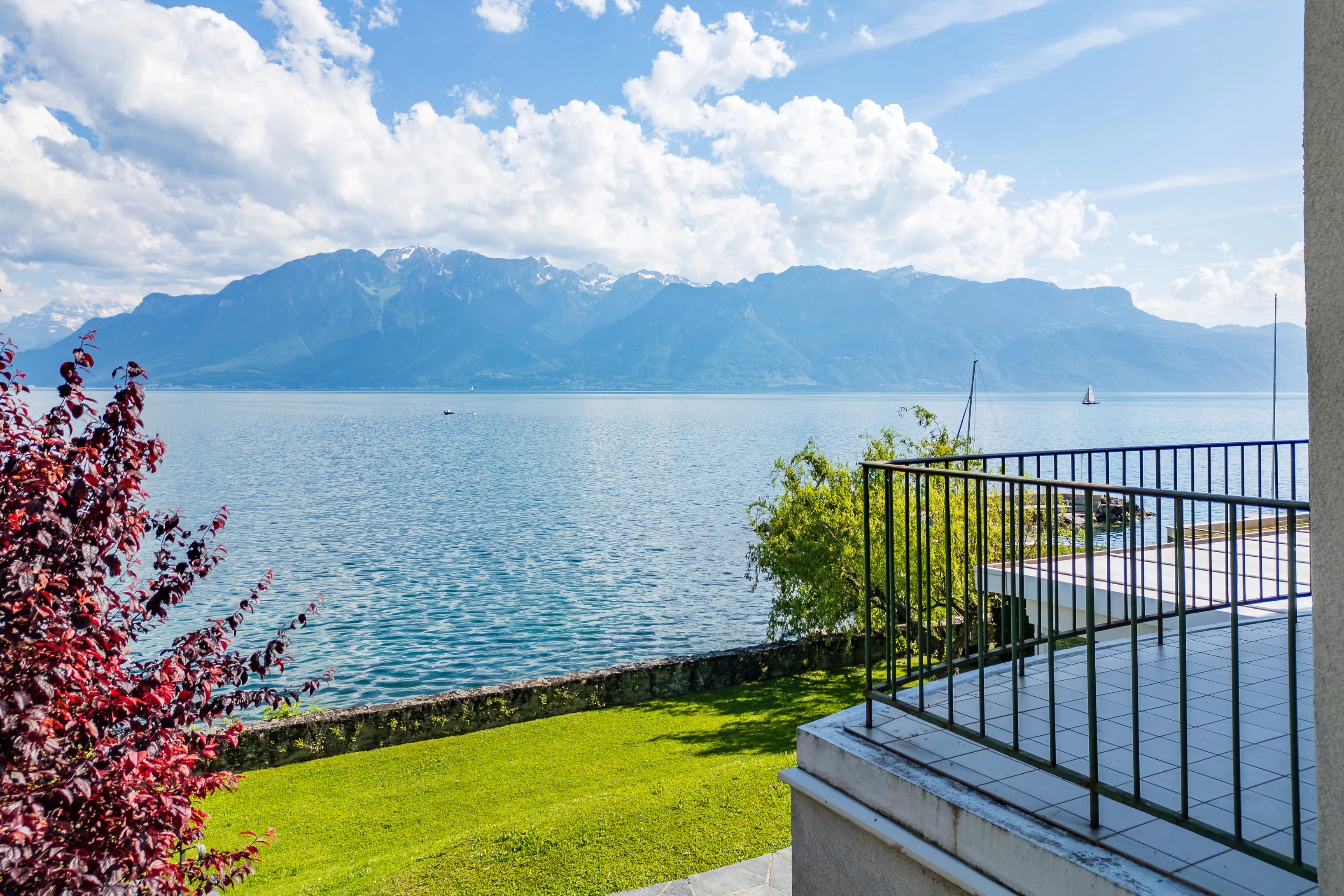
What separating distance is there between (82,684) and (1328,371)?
5.17m

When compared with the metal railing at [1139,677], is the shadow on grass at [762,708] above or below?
below

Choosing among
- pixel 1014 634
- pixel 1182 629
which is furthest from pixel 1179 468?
pixel 1182 629

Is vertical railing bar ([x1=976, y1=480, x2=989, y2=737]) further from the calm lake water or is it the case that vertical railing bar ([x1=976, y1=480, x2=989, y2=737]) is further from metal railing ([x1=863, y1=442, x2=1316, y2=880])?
the calm lake water

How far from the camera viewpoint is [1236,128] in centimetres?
1730

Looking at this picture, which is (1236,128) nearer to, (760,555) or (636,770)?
(760,555)

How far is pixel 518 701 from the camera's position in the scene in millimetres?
16031

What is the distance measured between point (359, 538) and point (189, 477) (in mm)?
31480

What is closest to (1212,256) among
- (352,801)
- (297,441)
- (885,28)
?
(885,28)

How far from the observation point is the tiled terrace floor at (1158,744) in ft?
11.0

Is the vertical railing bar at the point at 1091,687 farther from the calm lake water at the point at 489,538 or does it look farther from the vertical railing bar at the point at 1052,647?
the calm lake water at the point at 489,538

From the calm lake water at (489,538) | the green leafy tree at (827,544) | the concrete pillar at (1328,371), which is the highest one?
the concrete pillar at (1328,371)

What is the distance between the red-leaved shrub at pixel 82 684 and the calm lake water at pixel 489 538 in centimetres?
1777

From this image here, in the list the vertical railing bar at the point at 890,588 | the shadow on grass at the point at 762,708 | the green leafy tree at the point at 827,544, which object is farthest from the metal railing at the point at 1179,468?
the shadow on grass at the point at 762,708

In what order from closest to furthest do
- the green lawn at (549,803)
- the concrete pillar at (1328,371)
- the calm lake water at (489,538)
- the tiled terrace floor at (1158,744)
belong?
the concrete pillar at (1328,371) → the tiled terrace floor at (1158,744) → the green lawn at (549,803) → the calm lake water at (489,538)
